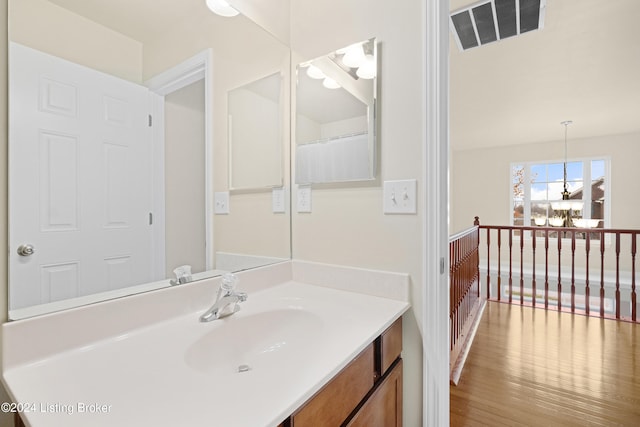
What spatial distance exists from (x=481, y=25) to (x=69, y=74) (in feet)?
7.03

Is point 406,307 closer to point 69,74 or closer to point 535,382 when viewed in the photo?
point 69,74

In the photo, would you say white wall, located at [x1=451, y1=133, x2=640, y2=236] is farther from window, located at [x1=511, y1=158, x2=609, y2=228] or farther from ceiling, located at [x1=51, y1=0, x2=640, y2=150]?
ceiling, located at [x1=51, y1=0, x2=640, y2=150]

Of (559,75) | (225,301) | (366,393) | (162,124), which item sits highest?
(559,75)

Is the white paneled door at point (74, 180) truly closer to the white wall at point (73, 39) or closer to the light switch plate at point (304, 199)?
the white wall at point (73, 39)

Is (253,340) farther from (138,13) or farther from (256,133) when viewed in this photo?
(138,13)

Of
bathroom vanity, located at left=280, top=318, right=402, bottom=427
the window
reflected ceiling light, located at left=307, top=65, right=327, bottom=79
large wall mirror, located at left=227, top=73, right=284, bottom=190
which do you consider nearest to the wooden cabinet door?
bathroom vanity, located at left=280, top=318, right=402, bottom=427

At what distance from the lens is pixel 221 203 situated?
1.21 metres

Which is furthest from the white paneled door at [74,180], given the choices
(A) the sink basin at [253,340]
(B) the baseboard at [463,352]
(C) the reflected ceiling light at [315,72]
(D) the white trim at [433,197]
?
(B) the baseboard at [463,352]

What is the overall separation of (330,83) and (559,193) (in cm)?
620

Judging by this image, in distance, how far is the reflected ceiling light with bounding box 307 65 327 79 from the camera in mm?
1312

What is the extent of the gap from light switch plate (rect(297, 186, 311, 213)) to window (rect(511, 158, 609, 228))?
5.35 m

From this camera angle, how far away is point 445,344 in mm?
1097

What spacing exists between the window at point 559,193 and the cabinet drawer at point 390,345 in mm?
5338

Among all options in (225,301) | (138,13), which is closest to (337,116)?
(138,13)
